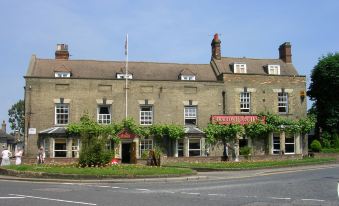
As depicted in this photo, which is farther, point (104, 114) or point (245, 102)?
point (245, 102)

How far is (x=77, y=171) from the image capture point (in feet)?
71.9

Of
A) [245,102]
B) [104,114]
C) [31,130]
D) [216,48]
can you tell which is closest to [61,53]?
[104,114]

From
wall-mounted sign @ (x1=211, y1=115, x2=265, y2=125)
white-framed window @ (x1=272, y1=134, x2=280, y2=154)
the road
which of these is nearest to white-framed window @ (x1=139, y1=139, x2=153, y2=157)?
Result: wall-mounted sign @ (x1=211, y1=115, x2=265, y2=125)

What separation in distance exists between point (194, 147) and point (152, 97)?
623 centimetres

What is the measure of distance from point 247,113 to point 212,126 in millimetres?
4009

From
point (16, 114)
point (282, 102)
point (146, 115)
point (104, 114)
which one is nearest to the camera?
point (104, 114)

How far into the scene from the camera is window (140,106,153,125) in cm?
3995

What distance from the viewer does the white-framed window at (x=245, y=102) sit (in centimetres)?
4188

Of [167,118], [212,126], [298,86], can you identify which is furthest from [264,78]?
[167,118]

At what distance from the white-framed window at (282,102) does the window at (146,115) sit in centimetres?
1318

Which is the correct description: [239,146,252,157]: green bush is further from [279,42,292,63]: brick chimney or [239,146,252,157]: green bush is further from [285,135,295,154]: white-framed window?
[279,42,292,63]: brick chimney

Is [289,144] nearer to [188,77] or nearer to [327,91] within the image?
[188,77]

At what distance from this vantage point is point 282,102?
43.0 metres

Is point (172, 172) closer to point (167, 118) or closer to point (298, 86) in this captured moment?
point (167, 118)
